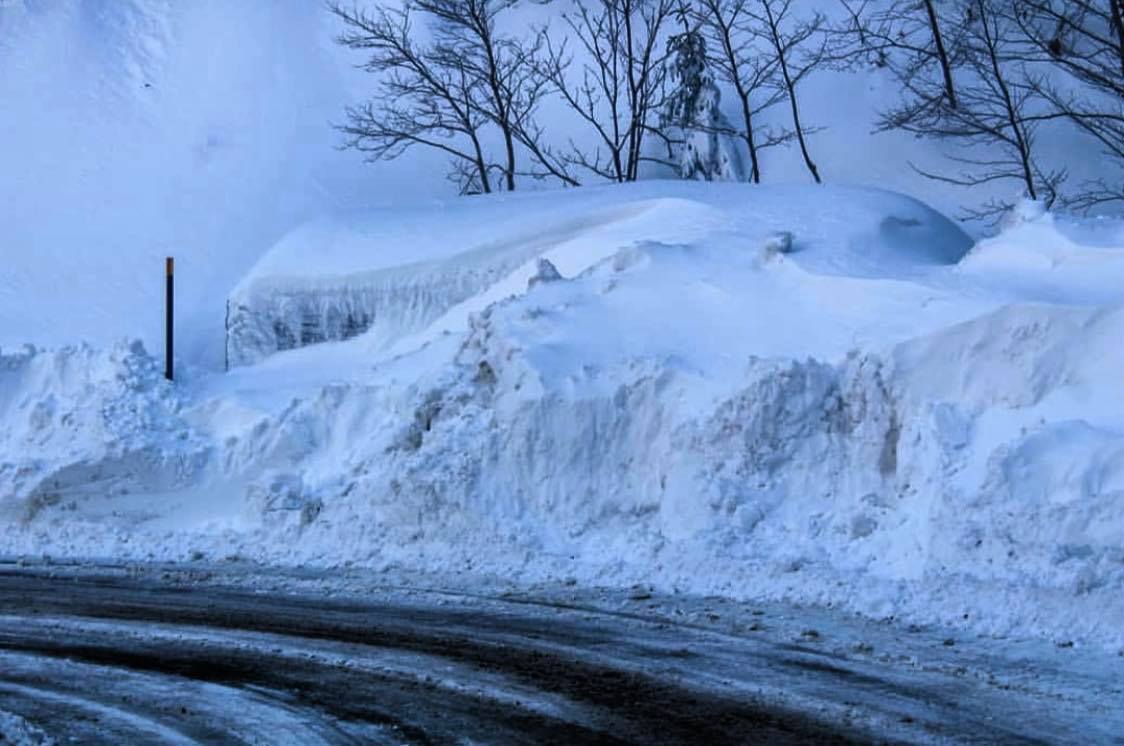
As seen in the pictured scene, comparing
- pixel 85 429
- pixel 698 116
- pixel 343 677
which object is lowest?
pixel 343 677

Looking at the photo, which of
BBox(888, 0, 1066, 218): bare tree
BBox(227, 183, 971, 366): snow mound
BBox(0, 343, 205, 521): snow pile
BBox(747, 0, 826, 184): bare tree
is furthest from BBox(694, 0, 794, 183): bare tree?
BBox(0, 343, 205, 521): snow pile

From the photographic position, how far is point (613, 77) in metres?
25.1

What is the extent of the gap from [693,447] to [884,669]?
3.96 meters

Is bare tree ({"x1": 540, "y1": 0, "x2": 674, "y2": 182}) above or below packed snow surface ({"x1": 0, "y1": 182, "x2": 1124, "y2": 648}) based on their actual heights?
above

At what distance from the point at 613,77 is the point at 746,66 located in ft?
7.54

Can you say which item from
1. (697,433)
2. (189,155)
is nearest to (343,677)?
(697,433)

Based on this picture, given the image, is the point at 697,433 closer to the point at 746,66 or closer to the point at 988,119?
the point at 988,119

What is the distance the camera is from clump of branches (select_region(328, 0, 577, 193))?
24125 millimetres

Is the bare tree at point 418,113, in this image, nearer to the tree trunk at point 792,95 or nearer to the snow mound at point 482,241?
the tree trunk at point 792,95

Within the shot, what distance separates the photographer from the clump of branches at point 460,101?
24125 mm

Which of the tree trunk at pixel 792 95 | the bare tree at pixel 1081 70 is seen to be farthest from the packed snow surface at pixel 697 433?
the tree trunk at pixel 792 95

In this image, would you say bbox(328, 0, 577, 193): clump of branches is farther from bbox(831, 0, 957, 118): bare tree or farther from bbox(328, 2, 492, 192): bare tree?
bbox(831, 0, 957, 118): bare tree

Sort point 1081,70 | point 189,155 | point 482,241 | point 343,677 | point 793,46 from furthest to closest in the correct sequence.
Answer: point 793,46, point 189,155, point 1081,70, point 482,241, point 343,677

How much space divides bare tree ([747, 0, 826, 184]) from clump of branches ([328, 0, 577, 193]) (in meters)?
3.42
